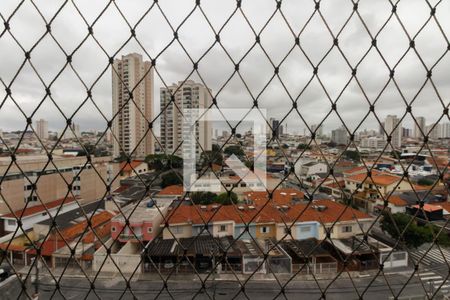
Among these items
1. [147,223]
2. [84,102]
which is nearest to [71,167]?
[147,223]

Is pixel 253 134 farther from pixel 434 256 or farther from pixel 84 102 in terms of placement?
pixel 434 256

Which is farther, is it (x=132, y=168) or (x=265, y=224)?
(x=265, y=224)

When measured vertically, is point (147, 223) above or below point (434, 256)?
above

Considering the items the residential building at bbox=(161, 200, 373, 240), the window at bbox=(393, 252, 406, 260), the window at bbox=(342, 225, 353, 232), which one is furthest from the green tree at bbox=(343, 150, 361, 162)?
the window at bbox=(393, 252, 406, 260)

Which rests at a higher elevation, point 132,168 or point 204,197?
point 132,168

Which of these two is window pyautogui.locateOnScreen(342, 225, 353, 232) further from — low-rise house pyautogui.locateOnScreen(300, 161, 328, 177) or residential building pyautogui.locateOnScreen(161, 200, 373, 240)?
low-rise house pyautogui.locateOnScreen(300, 161, 328, 177)

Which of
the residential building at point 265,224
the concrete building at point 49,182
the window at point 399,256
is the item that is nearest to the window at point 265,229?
the residential building at point 265,224

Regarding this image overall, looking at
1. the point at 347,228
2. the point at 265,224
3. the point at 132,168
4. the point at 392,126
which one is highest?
the point at 392,126

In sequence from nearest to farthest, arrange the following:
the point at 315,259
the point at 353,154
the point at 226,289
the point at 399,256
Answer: the point at 226,289 → the point at 315,259 → the point at 399,256 → the point at 353,154

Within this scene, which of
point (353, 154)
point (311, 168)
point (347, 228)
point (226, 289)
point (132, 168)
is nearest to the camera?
point (132, 168)

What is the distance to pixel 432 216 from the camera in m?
5.98

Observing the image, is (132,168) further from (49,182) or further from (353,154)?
(353,154)

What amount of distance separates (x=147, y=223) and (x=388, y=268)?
3776 millimetres

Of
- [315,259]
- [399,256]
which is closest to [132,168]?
[315,259]
